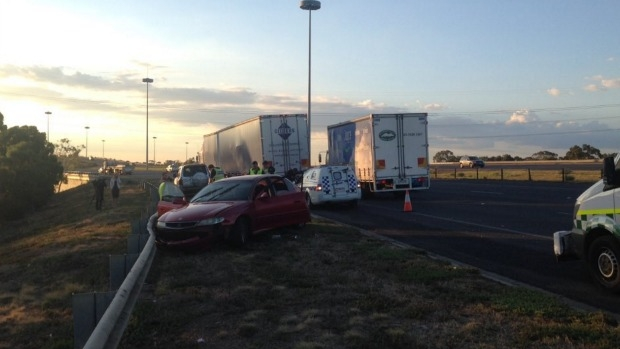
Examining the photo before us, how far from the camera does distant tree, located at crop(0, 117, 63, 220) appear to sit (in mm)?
53625

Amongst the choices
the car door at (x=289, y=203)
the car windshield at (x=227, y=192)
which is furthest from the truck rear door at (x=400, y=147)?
the car windshield at (x=227, y=192)

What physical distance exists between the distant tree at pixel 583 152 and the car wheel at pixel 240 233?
77.6 m

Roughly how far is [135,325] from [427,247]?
6949 mm

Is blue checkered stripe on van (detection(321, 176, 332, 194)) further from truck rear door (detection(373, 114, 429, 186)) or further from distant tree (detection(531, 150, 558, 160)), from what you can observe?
distant tree (detection(531, 150, 558, 160))

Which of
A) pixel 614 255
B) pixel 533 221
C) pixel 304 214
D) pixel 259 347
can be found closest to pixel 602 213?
pixel 614 255

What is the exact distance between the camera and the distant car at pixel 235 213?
37.9ft

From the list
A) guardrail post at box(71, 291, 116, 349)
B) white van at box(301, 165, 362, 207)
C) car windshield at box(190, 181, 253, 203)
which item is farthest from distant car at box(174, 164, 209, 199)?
guardrail post at box(71, 291, 116, 349)

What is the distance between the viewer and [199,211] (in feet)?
39.2

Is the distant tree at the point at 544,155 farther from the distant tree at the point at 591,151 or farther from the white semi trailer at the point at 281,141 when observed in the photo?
the white semi trailer at the point at 281,141

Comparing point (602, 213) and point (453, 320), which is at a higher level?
point (602, 213)

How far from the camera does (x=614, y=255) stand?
25.0 feet

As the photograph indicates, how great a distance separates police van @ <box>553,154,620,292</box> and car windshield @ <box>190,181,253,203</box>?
6678mm

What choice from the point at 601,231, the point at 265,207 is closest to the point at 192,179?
the point at 265,207

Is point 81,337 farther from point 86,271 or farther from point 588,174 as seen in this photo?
point 588,174
